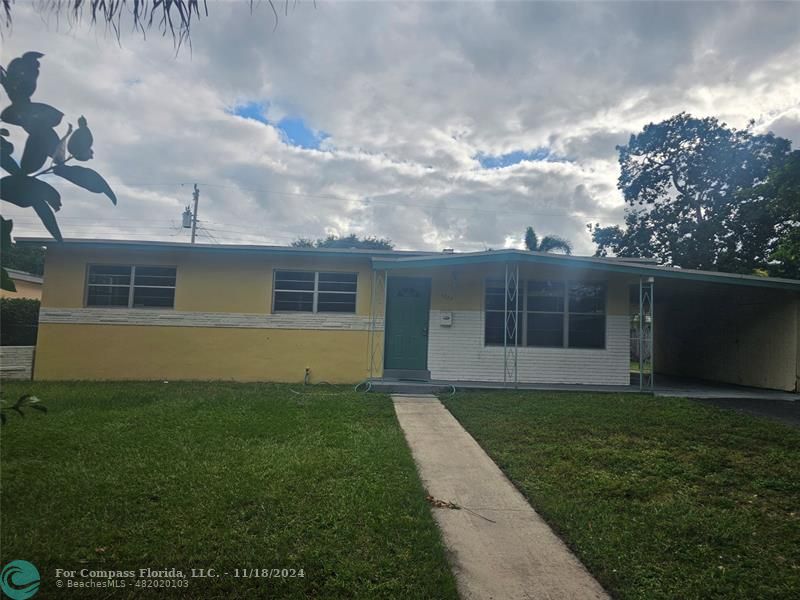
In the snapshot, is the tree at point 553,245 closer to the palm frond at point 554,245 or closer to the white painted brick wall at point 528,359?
the palm frond at point 554,245

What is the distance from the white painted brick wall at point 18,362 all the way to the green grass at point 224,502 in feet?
15.9

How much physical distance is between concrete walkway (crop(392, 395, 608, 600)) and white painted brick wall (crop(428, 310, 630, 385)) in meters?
4.66

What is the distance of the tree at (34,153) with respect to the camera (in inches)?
40.1

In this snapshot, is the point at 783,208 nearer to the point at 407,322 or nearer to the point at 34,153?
the point at 407,322

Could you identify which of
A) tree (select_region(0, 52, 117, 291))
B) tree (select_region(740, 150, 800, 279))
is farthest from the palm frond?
tree (select_region(0, 52, 117, 291))

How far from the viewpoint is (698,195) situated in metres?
22.5

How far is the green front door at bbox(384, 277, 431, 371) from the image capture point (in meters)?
10.3

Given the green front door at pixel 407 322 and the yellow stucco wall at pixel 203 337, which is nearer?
the yellow stucco wall at pixel 203 337

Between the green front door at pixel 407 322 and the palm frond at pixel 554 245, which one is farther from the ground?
the palm frond at pixel 554 245

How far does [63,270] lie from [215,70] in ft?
33.8

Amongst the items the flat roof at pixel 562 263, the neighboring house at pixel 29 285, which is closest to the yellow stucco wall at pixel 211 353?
the flat roof at pixel 562 263

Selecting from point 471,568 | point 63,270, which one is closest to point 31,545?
point 471,568

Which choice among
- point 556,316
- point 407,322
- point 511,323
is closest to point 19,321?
point 407,322

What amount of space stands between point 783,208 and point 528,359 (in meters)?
14.1
